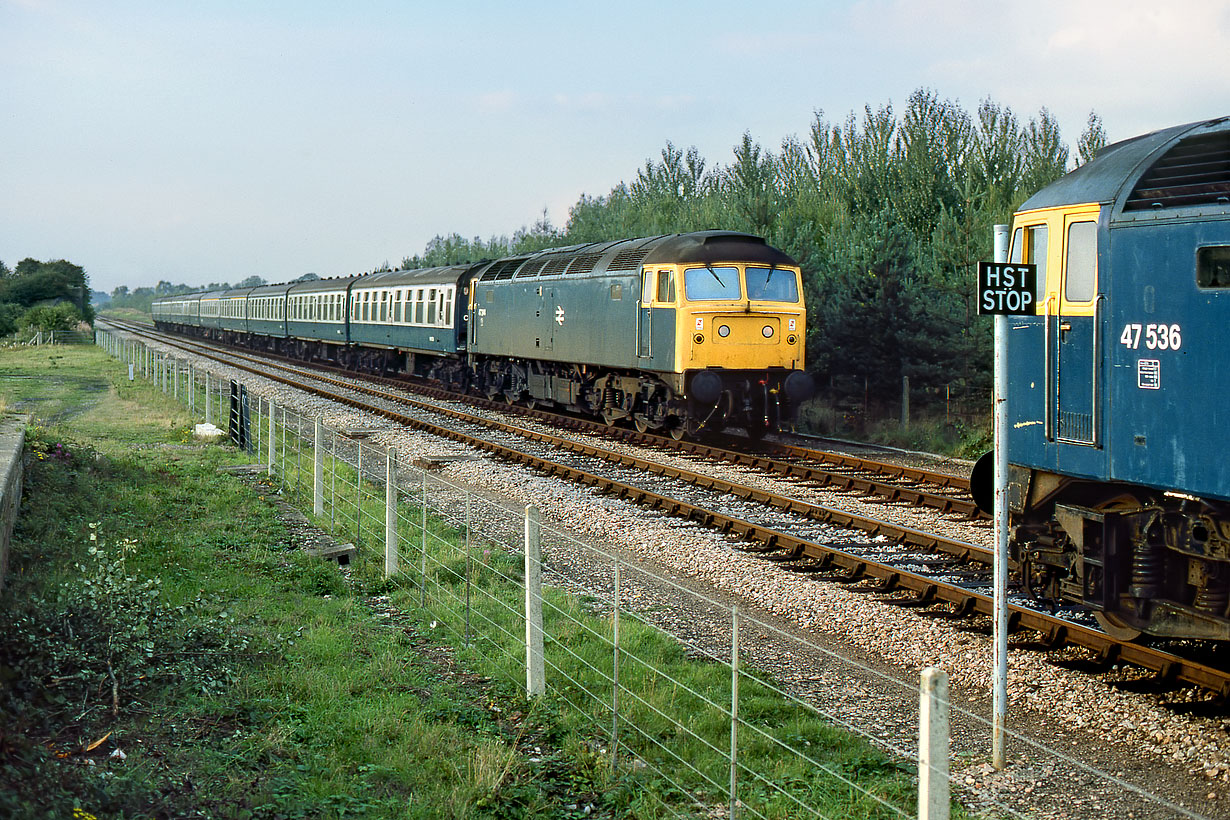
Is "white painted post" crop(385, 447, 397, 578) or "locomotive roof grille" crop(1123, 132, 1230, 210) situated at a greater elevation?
"locomotive roof grille" crop(1123, 132, 1230, 210)

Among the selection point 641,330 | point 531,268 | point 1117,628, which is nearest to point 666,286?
point 641,330

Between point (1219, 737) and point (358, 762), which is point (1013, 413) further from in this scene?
point (358, 762)

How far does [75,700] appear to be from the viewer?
241 inches

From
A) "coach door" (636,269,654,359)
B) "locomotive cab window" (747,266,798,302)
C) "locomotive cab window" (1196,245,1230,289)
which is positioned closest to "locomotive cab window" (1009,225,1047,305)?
"locomotive cab window" (1196,245,1230,289)

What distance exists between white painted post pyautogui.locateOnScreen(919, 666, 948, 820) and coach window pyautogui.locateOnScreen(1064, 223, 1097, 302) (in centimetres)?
433

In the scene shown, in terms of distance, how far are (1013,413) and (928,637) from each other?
1808 mm

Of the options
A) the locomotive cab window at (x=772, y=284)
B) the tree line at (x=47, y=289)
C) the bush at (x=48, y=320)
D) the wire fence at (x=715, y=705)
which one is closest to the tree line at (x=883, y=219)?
the locomotive cab window at (x=772, y=284)

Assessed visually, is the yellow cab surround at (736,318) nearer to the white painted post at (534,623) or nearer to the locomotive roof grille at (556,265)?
the locomotive roof grille at (556,265)

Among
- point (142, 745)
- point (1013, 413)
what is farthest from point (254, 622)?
point (1013, 413)

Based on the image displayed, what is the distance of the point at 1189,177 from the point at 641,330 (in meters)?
12.3

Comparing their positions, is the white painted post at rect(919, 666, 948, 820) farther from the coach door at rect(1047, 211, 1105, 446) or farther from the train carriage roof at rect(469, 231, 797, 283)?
the train carriage roof at rect(469, 231, 797, 283)

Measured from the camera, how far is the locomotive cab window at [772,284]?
17.8 meters

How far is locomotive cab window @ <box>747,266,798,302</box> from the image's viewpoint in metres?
17.8

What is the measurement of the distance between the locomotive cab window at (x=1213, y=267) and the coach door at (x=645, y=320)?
1214 cm
